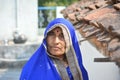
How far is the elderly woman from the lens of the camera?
9.24 ft

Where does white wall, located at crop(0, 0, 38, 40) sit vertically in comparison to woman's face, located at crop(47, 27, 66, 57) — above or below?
below

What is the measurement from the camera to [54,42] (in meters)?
2.82

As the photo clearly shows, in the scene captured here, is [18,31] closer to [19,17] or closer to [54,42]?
[19,17]

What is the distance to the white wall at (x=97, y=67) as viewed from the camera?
4.44 m

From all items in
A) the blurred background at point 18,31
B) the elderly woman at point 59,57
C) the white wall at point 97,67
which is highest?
the elderly woman at point 59,57

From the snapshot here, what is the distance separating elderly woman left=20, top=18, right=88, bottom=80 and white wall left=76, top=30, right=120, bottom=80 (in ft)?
4.76

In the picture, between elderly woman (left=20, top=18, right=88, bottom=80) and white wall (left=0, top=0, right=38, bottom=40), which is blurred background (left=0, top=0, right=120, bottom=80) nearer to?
white wall (left=0, top=0, right=38, bottom=40)

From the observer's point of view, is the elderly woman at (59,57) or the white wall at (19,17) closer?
the elderly woman at (59,57)

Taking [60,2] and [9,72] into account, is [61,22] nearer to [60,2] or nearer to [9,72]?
[9,72]

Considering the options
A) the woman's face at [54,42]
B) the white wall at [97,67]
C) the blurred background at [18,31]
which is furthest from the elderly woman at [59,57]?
the blurred background at [18,31]

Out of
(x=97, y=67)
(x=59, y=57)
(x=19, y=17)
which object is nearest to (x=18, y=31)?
(x=19, y=17)

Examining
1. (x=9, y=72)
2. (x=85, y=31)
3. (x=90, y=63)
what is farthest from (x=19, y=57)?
(x=85, y=31)

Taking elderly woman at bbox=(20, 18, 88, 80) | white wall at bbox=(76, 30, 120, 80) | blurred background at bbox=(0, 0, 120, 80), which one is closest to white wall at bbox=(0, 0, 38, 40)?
blurred background at bbox=(0, 0, 120, 80)

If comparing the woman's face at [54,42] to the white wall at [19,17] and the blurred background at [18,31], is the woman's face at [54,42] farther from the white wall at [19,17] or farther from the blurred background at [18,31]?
the white wall at [19,17]
